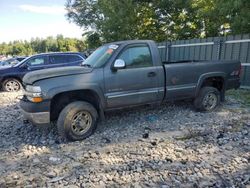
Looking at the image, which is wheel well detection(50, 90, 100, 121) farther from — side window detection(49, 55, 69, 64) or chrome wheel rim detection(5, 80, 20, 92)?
chrome wheel rim detection(5, 80, 20, 92)

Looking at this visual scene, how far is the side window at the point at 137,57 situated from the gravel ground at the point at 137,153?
53.0 inches

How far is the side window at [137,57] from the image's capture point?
5434 millimetres

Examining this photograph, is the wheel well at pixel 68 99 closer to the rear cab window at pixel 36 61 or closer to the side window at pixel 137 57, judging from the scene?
the side window at pixel 137 57

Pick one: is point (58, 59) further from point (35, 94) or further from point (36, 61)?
point (35, 94)

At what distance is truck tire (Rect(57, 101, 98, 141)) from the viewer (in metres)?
4.77

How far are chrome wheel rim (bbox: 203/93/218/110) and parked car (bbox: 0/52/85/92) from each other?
6.79 meters

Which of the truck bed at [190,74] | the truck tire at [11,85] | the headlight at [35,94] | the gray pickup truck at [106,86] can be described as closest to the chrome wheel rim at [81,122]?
the gray pickup truck at [106,86]

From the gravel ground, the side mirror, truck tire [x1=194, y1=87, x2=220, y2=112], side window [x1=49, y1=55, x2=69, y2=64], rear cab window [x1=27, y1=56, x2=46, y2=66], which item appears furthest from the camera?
side window [x1=49, y1=55, x2=69, y2=64]

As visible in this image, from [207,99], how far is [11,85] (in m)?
8.38

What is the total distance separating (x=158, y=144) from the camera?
4629mm

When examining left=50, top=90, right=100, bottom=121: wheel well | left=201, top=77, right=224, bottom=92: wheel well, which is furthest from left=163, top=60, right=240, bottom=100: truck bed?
left=50, top=90, right=100, bottom=121: wheel well

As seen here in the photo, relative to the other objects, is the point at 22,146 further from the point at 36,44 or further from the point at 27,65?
the point at 36,44

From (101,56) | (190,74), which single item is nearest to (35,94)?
(101,56)

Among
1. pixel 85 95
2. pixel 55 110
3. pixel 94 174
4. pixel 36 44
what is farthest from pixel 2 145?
pixel 36 44
